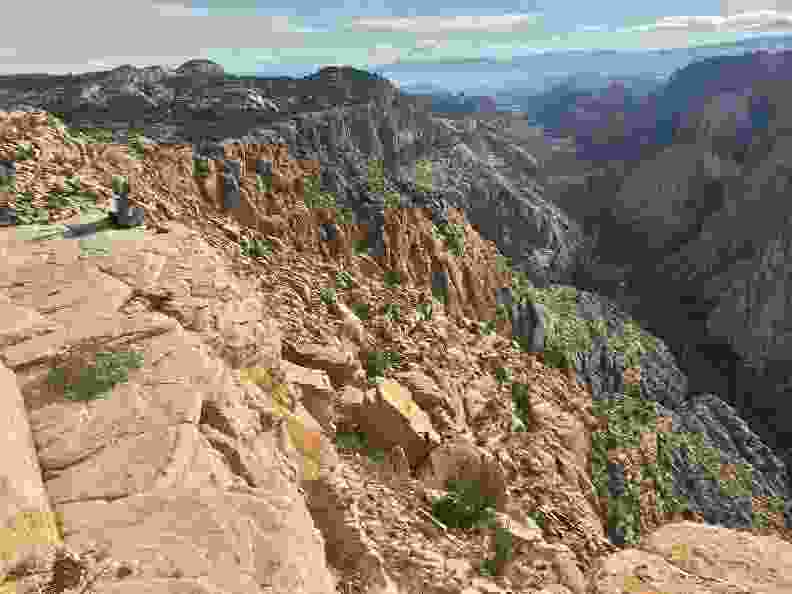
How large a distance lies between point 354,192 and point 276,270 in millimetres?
14217

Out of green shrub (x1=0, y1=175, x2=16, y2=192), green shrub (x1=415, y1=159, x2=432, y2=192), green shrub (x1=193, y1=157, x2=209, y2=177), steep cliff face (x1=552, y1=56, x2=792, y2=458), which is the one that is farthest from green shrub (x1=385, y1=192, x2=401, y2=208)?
steep cliff face (x1=552, y1=56, x2=792, y2=458)

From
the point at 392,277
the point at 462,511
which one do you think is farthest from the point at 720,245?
the point at 462,511

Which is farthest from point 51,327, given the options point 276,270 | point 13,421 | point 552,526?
point 552,526

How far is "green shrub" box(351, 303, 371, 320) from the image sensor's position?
17.8 metres

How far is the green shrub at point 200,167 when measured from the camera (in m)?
23.5

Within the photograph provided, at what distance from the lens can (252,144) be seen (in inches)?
1112

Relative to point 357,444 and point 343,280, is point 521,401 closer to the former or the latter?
point 343,280

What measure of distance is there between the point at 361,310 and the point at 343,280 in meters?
1.72

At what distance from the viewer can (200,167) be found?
78.1 ft

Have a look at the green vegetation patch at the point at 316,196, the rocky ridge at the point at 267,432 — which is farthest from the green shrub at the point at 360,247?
the green vegetation patch at the point at 316,196

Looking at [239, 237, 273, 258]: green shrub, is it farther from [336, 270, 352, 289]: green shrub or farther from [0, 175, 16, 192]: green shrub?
[0, 175, 16, 192]: green shrub

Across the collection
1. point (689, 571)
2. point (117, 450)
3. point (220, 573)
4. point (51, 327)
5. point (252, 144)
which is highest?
point (252, 144)

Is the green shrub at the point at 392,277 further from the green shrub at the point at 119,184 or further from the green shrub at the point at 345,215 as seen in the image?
the green shrub at the point at 119,184

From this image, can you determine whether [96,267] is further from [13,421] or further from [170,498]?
[170,498]
